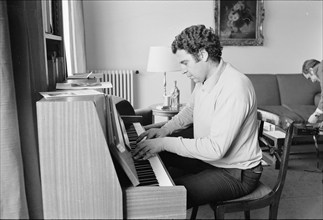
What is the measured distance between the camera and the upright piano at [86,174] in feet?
3.81

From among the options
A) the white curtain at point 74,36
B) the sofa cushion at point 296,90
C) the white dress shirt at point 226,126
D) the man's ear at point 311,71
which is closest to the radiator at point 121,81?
the white curtain at point 74,36

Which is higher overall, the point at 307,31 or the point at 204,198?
the point at 307,31

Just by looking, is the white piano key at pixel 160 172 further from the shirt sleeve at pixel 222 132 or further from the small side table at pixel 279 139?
the small side table at pixel 279 139

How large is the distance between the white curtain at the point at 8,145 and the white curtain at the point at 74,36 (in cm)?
272

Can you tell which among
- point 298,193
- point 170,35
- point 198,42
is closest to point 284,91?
point 170,35

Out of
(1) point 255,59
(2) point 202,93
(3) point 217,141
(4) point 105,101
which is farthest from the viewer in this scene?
(1) point 255,59

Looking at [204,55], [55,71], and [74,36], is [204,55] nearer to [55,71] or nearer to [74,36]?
[55,71]

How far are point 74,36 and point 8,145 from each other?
10.3ft

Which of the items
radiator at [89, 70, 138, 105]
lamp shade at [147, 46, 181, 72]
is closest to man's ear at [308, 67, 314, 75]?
lamp shade at [147, 46, 181, 72]

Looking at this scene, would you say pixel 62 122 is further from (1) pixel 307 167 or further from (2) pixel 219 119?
(1) pixel 307 167

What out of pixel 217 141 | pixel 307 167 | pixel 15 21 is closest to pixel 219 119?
pixel 217 141

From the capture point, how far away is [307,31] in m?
5.30

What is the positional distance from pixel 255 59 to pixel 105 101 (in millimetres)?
4250

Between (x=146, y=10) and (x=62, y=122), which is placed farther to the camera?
(x=146, y=10)
